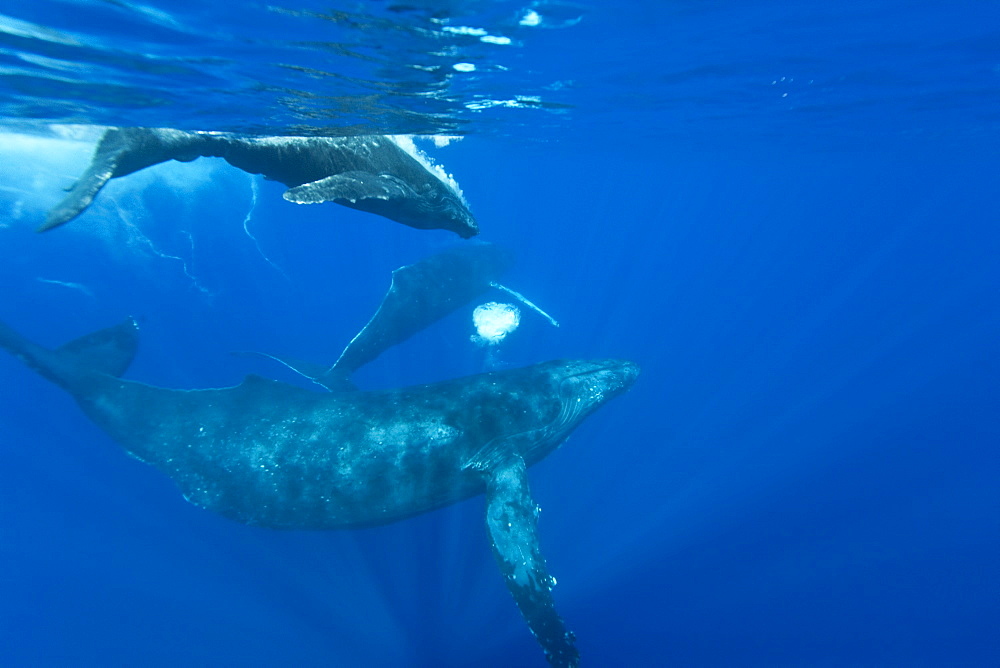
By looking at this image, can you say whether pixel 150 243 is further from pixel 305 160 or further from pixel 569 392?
pixel 305 160

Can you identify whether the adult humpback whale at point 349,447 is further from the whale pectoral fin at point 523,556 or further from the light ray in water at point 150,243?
the light ray in water at point 150,243

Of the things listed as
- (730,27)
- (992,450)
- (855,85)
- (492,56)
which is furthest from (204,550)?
(992,450)

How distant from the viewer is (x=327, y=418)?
9.77 meters

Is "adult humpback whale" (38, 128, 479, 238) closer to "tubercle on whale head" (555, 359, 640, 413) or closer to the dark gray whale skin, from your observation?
the dark gray whale skin

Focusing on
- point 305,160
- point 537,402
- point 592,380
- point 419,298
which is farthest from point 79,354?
point 592,380

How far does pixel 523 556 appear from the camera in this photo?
8750 mm

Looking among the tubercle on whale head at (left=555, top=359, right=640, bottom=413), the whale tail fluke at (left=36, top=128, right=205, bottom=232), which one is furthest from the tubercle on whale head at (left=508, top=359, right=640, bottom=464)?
the whale tail fluke at (left=36, top=128, right=205, bottom=232)

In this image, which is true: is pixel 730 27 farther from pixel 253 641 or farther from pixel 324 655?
pixel 253 641

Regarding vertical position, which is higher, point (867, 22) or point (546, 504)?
point (867, 22)

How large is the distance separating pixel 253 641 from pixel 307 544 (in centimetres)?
247

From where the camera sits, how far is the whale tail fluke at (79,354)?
36.0ft

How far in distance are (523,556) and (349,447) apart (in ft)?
12.6

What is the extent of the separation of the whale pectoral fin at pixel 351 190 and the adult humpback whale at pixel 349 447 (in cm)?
569

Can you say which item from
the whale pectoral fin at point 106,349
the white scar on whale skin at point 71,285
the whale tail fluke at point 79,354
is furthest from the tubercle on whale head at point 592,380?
the white scar on whale skin at point 71,285
